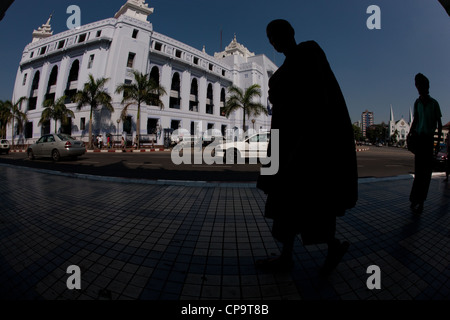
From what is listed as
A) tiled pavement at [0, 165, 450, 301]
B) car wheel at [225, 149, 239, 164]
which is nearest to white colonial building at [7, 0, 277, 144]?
car wheel at [225, 149, 239, 164]

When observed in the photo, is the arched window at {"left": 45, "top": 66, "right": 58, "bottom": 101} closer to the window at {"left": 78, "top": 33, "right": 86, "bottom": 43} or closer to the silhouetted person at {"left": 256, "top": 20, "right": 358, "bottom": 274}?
the window at {"left": 78, "top": 33, "right": 86, "bottom": 43}

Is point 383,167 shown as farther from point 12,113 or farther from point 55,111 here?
point 12,113

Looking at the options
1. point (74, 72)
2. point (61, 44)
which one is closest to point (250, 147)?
point (74, 72)

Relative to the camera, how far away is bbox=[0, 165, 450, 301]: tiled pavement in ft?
4.76

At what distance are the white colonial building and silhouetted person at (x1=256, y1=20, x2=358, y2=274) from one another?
834 inches

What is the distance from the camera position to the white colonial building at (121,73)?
26.7 m

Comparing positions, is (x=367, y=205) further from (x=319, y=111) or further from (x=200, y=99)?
(x=200, y=99)

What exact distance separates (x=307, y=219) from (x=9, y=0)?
249 inches

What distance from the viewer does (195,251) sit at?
199 centimetres

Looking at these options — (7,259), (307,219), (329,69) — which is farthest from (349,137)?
(7,259)

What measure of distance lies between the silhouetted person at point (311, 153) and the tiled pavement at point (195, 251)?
0.40m

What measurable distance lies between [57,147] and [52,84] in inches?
1283

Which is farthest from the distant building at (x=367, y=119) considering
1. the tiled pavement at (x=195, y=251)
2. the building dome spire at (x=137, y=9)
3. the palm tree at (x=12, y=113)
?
the palm tree at (x=12, y=113)
